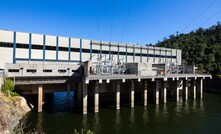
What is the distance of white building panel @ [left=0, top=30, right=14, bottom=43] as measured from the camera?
3748 cm

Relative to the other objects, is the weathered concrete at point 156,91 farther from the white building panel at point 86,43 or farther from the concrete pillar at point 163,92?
the white building panel at point 86,43

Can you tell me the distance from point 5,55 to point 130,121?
28.8 metres

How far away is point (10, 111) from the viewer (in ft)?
80.6

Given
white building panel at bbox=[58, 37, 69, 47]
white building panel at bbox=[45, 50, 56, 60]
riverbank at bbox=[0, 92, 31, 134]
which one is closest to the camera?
riverbank at bbox=[0, 92, 31, 134]

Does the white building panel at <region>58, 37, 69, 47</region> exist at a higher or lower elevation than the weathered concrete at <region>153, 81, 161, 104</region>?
higher

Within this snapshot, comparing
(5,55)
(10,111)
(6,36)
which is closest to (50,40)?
(6,36)

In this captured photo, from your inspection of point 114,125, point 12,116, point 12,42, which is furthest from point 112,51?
point 12,116

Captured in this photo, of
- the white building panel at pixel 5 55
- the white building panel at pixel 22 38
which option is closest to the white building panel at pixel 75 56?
the white building panel at pixel 22 38

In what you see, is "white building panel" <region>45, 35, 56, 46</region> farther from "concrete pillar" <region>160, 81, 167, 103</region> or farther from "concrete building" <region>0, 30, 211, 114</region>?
"concrete pillar" <region>160, 81, 167, 103</region>

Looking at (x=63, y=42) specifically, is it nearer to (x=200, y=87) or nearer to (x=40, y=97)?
(x=40, y=97)

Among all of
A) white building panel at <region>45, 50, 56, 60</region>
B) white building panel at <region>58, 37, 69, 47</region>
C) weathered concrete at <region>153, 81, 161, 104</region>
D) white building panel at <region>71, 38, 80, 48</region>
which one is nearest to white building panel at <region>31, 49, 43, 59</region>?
white building panel at <region>45, 50, 56, 60</region>

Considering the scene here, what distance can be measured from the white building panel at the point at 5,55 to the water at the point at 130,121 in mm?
13740

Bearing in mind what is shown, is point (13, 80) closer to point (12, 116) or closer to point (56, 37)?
point (12, 116)

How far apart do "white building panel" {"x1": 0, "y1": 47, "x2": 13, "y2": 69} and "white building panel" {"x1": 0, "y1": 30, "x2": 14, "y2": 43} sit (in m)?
1.86
